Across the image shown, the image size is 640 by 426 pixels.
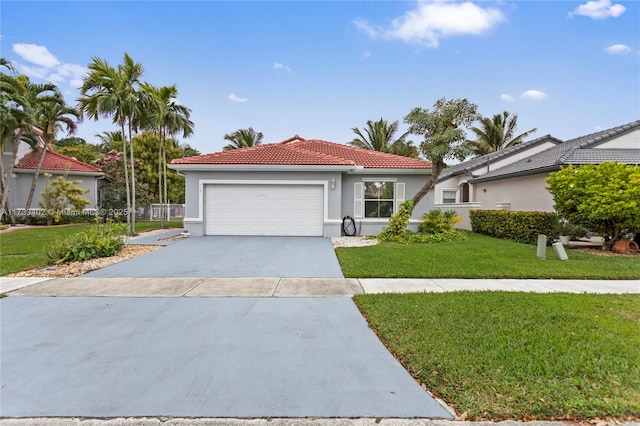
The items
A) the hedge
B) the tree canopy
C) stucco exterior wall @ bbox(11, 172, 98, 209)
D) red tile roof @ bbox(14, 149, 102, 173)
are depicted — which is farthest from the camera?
red tile roof @ bbox(14, 149, 102, 173)

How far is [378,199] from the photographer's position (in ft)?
44.8

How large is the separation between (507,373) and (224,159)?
12.0 m

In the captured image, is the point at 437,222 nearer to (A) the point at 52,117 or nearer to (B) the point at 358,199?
(B) the point at 358,199

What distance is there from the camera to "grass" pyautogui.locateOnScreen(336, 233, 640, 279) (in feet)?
21.6

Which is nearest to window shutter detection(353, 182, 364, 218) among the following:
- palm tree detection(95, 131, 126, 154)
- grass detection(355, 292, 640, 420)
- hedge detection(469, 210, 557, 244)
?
hedge detection(469, 210, 557, 244)

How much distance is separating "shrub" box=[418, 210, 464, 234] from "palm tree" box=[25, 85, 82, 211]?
18.7 metres

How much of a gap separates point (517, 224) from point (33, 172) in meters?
26.8

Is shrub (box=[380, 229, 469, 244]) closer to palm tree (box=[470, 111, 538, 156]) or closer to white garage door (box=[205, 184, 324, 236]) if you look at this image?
white garage door (box=[205, 184, 324, 236])

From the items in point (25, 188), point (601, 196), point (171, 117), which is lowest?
point (601, 196)

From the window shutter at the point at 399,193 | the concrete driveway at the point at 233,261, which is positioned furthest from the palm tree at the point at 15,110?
the window shutter at the point at 399,193

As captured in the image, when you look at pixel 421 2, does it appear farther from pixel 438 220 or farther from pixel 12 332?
pixel 12 332

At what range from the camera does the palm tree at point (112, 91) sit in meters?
11.1

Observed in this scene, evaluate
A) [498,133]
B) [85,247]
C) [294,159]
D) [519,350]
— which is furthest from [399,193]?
[498,133]

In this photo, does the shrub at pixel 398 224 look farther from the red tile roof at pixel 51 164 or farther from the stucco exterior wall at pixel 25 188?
the red tile roof at pixel 51 164
